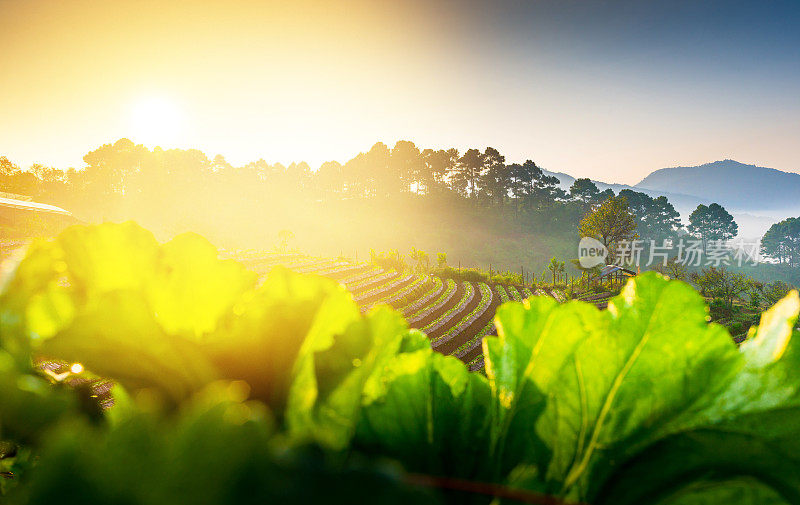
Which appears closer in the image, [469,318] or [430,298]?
[469,318]

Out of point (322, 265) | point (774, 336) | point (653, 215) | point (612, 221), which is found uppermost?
point (653, 215)

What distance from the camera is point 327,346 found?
29 cm

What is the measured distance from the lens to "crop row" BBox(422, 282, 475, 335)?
1312cm

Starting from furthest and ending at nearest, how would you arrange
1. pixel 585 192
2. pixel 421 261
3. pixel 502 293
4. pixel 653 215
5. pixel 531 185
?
pixel 653 215 → pixel 585 192 → pixel 531 185 → pixel 421 261 → pixel 502 293

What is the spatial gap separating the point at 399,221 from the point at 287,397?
43281 mm

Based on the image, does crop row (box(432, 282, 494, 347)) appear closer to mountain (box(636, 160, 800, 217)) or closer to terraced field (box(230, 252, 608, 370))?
terraced field (box(230, 252, 608, 370))

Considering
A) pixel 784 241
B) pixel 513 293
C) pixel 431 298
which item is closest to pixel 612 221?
pixel 513 293

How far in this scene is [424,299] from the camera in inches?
623

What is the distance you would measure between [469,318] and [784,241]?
58.1 meters

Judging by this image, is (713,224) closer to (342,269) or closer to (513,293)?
(513,293)

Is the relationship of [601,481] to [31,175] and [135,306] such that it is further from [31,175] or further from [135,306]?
[31,175]

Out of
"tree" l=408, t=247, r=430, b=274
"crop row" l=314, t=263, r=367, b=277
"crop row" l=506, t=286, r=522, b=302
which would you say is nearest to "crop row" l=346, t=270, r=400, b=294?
"crop row" l=314, t=263, r=367, b=277

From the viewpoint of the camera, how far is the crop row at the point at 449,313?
13117 mm

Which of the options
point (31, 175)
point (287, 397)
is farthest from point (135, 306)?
point (31, 175)
